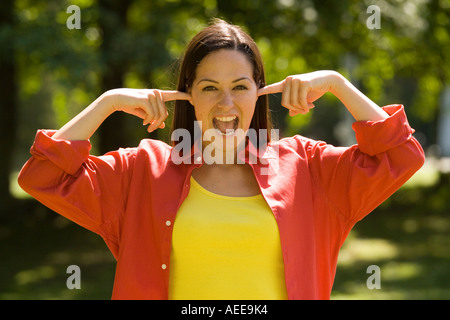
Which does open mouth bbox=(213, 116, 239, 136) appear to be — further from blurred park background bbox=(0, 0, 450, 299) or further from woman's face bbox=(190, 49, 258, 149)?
blurred park background bbox=(0, 0, 450, 299)

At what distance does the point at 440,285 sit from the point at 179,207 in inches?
233

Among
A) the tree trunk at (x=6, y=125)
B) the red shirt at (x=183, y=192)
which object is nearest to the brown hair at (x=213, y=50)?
the red shirt at (x=183, y=192)

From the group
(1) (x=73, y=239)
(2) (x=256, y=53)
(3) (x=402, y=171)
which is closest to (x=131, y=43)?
(1) (x=73, y=239)

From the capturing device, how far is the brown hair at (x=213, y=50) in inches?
96.3

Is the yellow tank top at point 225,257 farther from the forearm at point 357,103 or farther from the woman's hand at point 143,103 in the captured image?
the forearm at point 357,103

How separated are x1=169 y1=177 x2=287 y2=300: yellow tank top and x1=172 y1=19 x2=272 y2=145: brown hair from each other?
Result: 0.46 m

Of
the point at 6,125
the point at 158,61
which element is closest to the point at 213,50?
the point at 158,61

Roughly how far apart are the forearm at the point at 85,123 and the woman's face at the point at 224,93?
0.37 m

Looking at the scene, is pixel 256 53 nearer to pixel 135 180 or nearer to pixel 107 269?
pixel 135 180

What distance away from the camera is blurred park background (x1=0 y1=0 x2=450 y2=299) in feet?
23.7

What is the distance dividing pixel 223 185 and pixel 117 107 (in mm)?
537

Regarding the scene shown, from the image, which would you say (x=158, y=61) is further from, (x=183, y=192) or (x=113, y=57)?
(x=183, y=192)

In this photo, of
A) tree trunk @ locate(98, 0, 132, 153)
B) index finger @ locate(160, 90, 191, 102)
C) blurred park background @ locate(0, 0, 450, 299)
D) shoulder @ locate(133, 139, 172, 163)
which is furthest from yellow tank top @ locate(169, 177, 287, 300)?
tree trunk @ locate(98, 0, 132, 153)

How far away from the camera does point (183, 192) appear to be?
7.54ft
